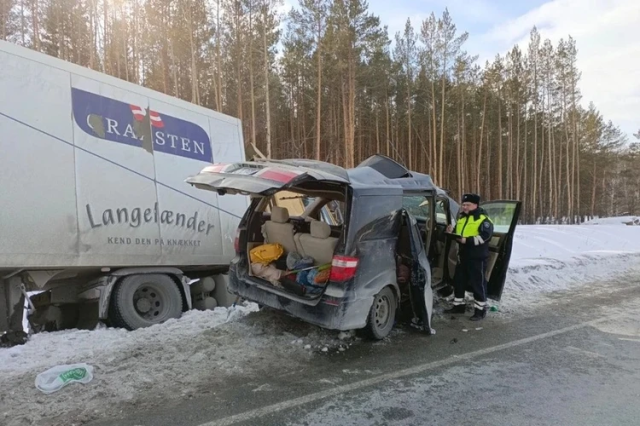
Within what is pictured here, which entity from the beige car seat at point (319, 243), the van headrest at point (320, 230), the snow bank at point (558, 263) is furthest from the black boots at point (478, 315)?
the van headrest at point (320, 230)

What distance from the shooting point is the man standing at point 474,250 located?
5.58 meters

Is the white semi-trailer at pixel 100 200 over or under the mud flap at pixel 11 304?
over

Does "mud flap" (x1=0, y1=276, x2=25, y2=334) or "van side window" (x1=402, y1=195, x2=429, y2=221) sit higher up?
"van side window" (x1=402, y1=195, x2=429, y2=221)

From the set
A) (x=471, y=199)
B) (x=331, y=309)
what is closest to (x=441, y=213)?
(x=471, y=199)

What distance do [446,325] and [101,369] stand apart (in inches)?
155

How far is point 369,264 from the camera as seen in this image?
169 inches

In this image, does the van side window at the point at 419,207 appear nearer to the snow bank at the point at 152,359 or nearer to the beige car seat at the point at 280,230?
the beige car seat at the point at 280,230

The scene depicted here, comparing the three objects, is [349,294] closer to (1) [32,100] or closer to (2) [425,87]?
(1) [32,100]

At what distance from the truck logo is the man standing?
368cm

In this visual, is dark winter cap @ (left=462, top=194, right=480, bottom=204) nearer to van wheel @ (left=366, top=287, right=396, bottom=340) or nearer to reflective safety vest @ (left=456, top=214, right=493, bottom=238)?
reflective safety vest @ (left=456, top=214, right=493, bottom=238)

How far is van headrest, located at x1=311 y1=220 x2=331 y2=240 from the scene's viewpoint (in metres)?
4.73

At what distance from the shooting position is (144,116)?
5086 millimetres

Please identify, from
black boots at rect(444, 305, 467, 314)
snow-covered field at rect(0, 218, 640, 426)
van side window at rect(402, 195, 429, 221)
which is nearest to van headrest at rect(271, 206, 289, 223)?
snow-covered field at rect(0, 218, 640, 426)

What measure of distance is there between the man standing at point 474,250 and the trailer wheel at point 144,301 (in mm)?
3844
